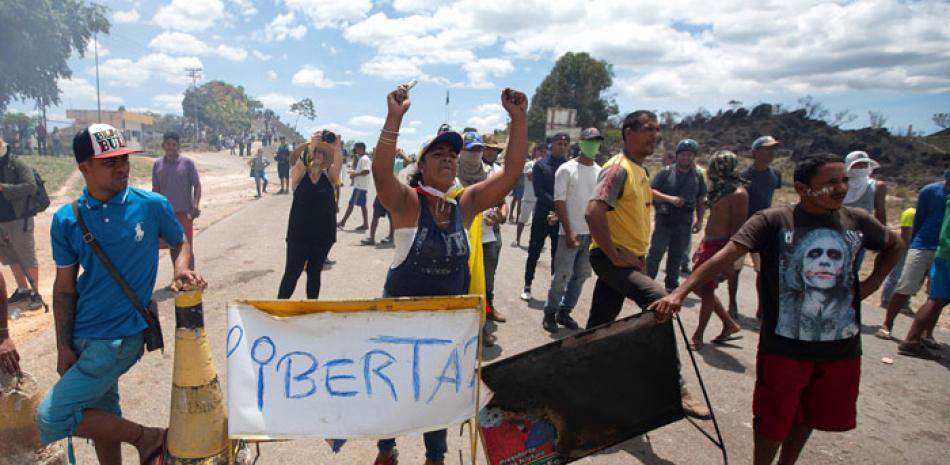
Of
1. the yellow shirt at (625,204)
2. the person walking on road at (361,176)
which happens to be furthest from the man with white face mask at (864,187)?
the person walking on road at (361,176)

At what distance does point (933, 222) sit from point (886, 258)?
341 cm

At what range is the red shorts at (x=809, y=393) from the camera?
103 inches

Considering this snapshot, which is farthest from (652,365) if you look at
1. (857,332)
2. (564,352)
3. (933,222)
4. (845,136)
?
(845,136)

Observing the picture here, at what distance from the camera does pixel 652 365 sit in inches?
111

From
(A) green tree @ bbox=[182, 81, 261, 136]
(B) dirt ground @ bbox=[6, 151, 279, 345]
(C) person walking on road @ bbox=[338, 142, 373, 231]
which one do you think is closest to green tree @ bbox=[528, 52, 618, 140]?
(B) dirt ground @ bbox=[6, 151, 279, 345]

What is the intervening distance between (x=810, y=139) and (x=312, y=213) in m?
37.1

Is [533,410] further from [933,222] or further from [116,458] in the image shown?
[933,222]

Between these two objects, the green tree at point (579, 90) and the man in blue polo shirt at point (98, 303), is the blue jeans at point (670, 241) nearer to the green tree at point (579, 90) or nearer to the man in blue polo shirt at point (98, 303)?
the man in blue polo shirt at point (98, 303)

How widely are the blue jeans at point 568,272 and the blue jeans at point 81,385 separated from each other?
12.0 feet

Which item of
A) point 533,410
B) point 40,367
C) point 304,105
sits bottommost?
point 40,367

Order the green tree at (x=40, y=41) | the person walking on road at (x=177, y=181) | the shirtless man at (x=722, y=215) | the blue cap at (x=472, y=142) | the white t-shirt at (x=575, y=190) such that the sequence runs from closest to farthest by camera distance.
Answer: the blue cap at (x=472, y=142) → the shirtless man at (x=722, y=215) → the white t-shirt at (x=575, y=190) → the person walking on road at (x=177, y=181) → the green tree at (x=40, y=41)

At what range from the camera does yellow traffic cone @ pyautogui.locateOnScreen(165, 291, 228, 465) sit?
227 centimetres

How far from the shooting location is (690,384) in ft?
13.8

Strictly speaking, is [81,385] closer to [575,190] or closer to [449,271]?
[449,271]
